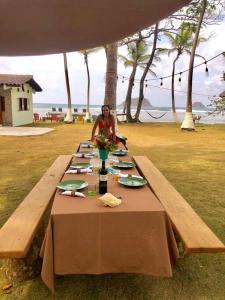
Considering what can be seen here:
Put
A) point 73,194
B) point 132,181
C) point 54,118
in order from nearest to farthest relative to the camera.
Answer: point 73,194 < point 132,181 < point 54,118

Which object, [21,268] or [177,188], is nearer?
[21,268]

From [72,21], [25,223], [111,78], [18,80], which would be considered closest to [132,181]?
[25,223]

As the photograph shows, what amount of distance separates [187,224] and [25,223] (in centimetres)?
135

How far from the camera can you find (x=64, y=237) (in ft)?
7.13

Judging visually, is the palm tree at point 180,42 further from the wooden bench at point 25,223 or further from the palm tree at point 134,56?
the wooden bench at point 25,223

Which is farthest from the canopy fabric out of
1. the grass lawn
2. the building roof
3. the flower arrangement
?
the building roof

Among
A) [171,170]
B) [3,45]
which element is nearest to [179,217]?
[3,45]

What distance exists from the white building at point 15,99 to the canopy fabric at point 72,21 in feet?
43.9

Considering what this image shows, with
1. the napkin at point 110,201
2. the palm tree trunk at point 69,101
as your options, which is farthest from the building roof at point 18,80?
the napkin at point 110,201

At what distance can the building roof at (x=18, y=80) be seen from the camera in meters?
16.8

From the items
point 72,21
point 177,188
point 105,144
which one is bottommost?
point 177,188

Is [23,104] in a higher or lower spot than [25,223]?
higher

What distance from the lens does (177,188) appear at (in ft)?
17.1

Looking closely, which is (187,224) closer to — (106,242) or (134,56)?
(106,242)
